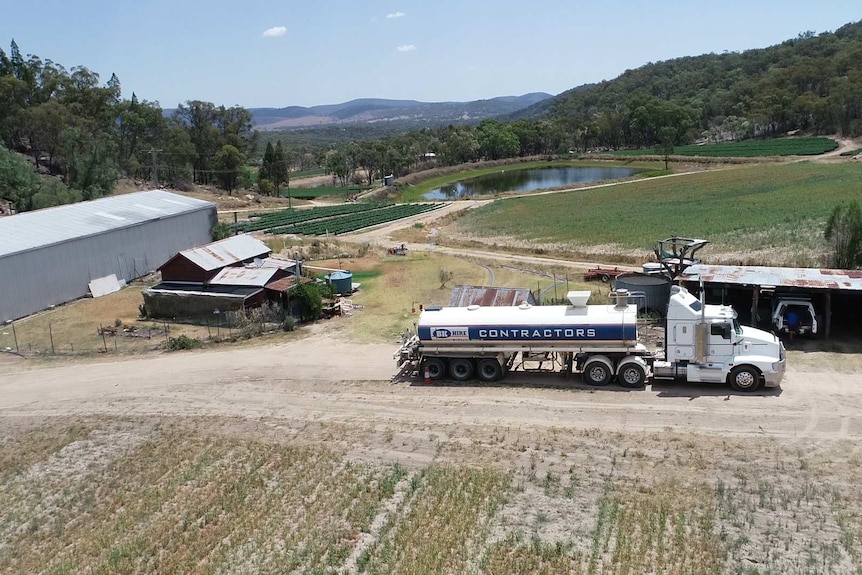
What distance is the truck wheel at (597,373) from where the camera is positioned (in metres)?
22.3

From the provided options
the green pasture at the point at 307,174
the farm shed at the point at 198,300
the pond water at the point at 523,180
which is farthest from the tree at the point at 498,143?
the farm shed at the point at 198,300

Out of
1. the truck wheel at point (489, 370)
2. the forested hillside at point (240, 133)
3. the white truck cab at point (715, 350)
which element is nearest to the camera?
the white truck cab at point (715, 350)

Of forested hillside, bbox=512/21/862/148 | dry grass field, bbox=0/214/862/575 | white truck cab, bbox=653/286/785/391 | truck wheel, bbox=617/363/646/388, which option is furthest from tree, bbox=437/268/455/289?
forested hillside, bbox=512/21/862/148

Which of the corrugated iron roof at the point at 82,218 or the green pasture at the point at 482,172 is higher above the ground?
the corrugated iron roof at the point at 82,218

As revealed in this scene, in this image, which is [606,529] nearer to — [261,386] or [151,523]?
[151,523]

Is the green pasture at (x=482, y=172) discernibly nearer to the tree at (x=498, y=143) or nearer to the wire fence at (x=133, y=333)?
the tree at (x=498, y=143)

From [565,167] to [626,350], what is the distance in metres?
133

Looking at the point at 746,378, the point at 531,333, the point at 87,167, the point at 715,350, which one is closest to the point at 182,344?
the point at 531,333

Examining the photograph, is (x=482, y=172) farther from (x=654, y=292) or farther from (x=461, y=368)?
(x=461, y=368)

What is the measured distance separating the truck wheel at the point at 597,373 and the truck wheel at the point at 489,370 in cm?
293

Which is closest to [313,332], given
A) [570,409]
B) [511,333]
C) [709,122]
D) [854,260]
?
[511,333]

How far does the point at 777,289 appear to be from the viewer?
85.8 ft

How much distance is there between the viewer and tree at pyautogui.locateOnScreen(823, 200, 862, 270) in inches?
1287

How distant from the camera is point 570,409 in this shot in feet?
67.9
